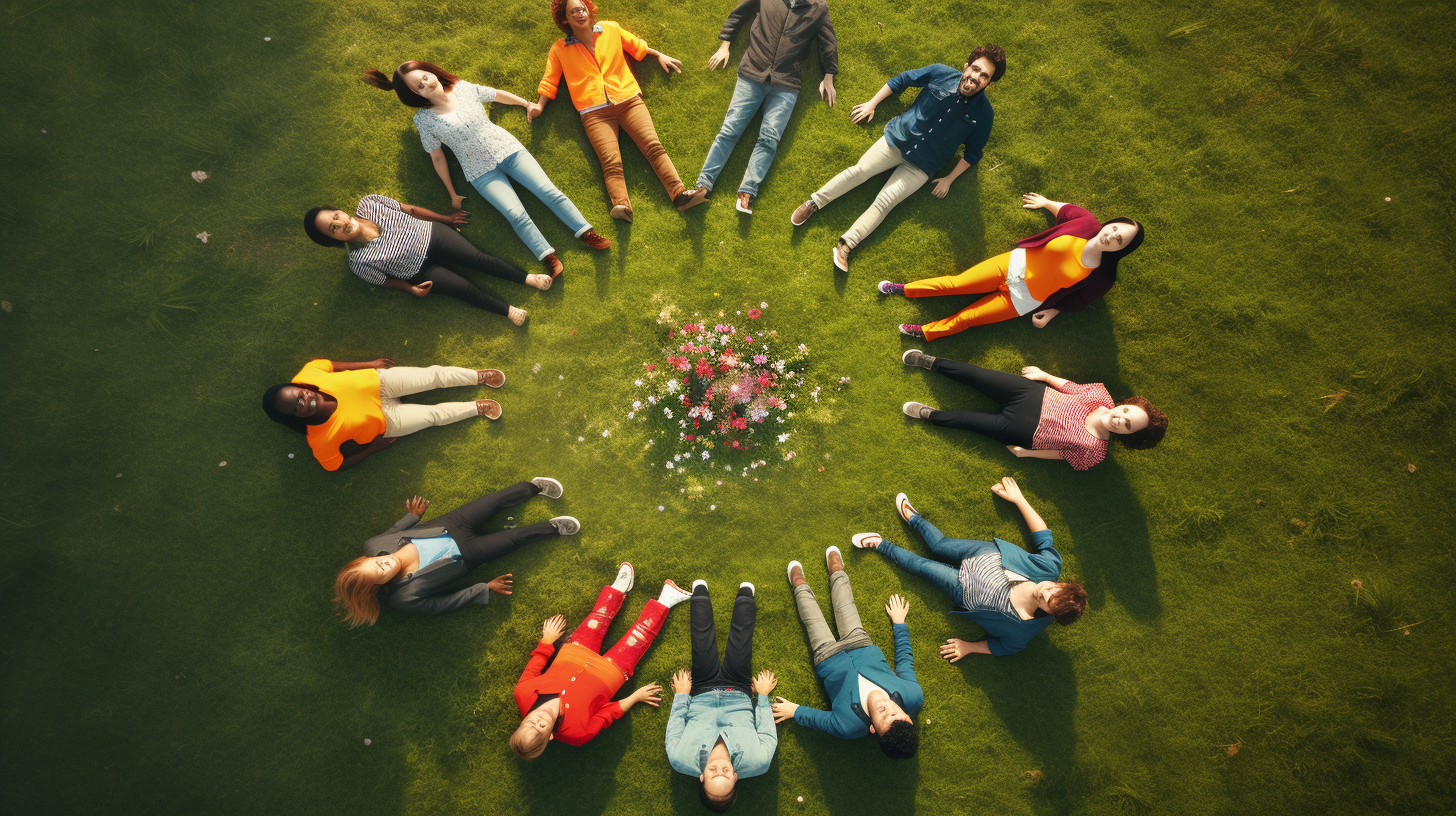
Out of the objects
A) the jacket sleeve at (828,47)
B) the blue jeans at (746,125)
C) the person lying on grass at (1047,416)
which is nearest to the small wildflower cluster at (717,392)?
the person lying on grass at (1047,416)

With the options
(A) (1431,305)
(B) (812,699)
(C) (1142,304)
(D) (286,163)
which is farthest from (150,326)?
(A) (1431,305)

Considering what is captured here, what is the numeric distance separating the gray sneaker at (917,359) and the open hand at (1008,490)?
1.30m

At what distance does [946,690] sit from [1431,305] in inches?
238

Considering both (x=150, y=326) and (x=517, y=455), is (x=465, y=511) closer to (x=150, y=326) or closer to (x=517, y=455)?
(x=517, y=455)

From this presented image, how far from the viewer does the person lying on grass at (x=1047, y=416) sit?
450 cm

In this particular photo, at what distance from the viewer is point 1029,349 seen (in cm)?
548

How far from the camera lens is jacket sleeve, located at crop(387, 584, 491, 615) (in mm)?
4602

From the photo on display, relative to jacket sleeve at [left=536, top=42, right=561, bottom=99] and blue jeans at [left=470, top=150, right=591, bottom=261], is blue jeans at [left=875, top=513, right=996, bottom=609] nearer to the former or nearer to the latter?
blue jeans at [left=470, top=150, right=591, bottom=261]

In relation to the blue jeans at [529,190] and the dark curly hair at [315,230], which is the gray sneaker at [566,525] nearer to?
the blue jeans at [529,190]

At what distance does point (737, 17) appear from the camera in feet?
17.7

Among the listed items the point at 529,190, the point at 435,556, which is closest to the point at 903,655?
the point at 435,556

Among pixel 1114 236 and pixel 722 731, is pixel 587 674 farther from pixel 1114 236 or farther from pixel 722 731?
pixel 1114 236

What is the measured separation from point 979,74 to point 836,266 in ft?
6.33

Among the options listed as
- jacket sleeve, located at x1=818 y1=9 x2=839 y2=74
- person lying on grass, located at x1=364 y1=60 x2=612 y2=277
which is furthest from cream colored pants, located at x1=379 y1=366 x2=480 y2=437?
jacket sleeve, located at x1=818 y1=9 x2=839 y2=74
